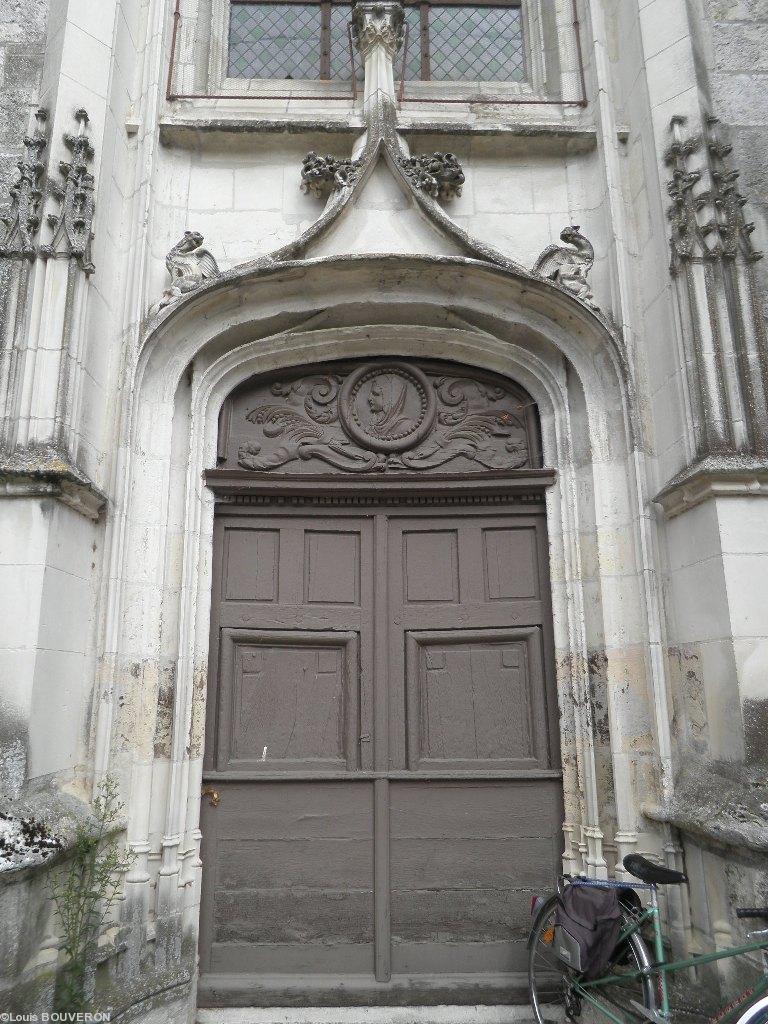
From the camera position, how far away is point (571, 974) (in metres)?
3.22

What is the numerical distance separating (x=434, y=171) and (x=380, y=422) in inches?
58.9

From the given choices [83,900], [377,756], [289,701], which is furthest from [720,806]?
[83,900]

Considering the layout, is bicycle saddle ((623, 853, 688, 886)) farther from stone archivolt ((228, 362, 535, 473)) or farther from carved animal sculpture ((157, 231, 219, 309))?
carved animal sculpture ((157, 231, 219, 309))

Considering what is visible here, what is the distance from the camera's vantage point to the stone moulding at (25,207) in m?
3.59

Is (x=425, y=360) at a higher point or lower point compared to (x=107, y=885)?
higher

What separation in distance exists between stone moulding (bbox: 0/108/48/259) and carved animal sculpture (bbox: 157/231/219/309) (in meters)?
0.69

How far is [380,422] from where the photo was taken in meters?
4.34

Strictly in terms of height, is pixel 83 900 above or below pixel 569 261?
below

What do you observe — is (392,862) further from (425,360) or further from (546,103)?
(546,103)

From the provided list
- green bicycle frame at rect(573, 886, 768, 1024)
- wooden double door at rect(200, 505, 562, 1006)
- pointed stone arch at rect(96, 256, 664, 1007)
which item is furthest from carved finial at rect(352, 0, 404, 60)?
green bicycle frame at rect(573, 886, 768, 1024)

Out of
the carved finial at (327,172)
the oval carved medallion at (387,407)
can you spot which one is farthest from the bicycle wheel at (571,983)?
the carved finial at (327,172)

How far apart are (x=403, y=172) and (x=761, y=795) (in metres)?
3.68

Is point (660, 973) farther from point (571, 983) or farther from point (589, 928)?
point (571, 983)

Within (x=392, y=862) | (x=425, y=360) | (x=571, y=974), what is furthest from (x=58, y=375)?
(x=571, y=974)
